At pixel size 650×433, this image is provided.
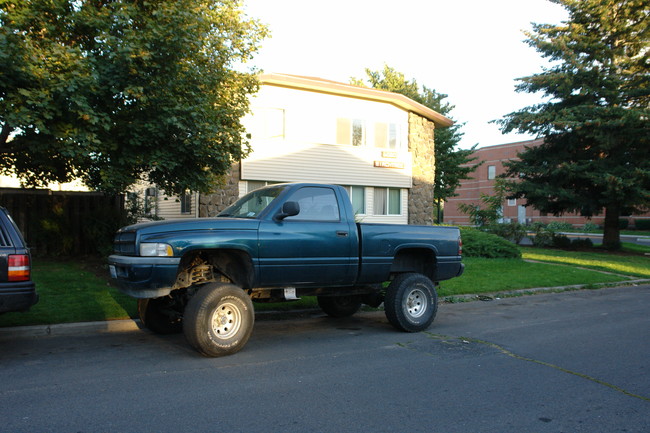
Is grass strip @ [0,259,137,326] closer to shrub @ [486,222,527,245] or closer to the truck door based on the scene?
the truck door

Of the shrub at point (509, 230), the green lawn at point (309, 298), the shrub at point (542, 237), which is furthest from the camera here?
the shrub at point (542, 237)

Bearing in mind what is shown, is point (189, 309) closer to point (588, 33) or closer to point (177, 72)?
point (177, 72)

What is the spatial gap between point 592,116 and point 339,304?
18.7m

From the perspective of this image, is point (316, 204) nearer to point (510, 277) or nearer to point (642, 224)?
point (510, 277)

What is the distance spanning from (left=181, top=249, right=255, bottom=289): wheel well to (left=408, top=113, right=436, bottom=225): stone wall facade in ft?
56.1

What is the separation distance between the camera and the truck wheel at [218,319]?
5734mm

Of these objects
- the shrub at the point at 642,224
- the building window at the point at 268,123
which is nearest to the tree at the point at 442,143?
the building window at the point at 268,123

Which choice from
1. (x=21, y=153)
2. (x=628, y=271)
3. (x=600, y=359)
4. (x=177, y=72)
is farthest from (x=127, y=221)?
(x=628, y=271)

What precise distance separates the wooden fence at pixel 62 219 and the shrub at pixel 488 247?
1158 centimetres

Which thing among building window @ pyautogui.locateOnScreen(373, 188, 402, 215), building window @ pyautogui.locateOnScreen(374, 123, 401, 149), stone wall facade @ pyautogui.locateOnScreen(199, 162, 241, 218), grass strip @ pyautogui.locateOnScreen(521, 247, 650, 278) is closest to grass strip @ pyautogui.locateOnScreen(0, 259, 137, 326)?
stone wall facade @ pyautogui.locateOnScreen(199, 162, 241, 218)

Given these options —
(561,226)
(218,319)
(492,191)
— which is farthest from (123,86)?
(492,191)

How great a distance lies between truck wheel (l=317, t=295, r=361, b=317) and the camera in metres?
8.56

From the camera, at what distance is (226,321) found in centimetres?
606

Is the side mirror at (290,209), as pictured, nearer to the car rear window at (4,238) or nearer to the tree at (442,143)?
the car rear window at (4,238)
